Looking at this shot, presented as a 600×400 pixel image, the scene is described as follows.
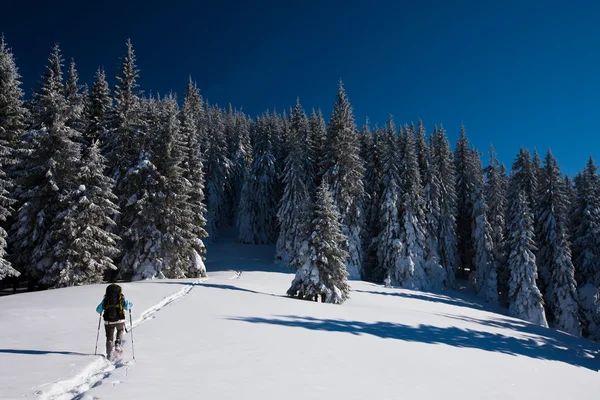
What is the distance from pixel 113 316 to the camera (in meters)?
8.65

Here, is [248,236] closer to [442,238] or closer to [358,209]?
[358,209]

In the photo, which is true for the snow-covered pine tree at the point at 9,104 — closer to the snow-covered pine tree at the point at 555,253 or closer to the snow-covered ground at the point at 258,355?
the snow-covered ground at the point at 258,355

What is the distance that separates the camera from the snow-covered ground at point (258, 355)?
679 cm

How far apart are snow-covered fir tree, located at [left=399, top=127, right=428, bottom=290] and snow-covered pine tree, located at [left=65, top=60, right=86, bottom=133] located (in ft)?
106

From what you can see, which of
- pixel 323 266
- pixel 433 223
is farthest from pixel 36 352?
pixel 433 223

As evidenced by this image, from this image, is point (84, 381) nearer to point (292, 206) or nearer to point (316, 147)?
point (292, 206)

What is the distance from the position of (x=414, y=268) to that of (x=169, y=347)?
3499cm

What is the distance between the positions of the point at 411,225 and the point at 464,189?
17.2 metres

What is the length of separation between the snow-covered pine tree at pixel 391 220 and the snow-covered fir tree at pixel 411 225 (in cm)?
40

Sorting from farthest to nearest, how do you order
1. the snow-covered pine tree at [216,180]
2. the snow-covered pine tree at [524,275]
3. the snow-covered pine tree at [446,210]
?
the snow-covered pine tree at [216,180]
the snow-covered pine tree at [446,210]
the snow-covered pine tree at [524,275]

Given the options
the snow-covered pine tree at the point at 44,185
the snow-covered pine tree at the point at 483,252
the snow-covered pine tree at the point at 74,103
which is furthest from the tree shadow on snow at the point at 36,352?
the snow-covered pine tree at the point at 483,252

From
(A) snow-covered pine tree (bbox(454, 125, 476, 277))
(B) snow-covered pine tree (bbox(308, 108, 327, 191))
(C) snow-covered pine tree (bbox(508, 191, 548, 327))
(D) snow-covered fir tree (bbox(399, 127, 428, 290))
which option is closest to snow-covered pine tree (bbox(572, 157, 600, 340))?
(C) snow-covered pine tree (bbox(508, 191, 548, 327))

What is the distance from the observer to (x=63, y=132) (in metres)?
23.1

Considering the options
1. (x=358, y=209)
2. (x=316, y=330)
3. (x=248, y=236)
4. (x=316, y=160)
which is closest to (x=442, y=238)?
(x=358, y=209)
